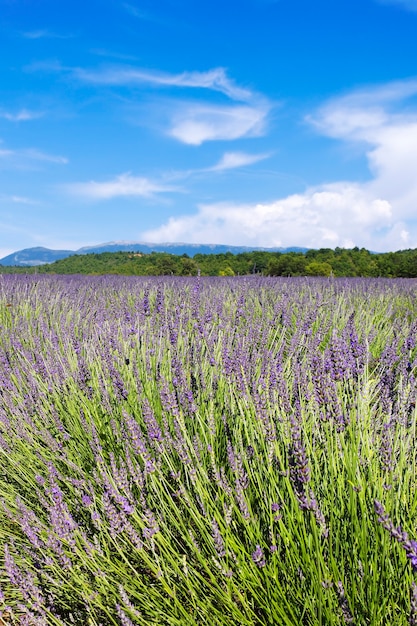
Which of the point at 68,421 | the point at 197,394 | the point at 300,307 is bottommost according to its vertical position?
the point at 68,421

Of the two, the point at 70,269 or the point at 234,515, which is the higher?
the point at 70,269

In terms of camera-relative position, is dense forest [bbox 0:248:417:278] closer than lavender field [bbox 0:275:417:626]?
No

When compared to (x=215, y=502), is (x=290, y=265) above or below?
above

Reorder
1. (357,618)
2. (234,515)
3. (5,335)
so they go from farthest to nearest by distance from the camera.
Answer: (5,335) < (234,515) < (357,618)

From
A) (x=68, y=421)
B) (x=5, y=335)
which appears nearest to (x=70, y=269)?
(x=5, y=335)

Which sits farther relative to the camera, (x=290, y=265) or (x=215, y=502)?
(x=290, y=265)

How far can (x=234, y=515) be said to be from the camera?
1348mm

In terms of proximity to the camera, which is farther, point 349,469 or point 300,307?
point 300,307

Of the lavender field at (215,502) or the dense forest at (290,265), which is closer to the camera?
the lavender field at (215,502)

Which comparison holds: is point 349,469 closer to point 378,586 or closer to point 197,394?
point 378,586

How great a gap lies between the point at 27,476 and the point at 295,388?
4.09 ft

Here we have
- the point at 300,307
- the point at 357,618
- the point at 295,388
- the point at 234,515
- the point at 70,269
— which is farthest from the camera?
the point at 70,269

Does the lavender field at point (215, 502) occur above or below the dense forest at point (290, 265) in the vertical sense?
below

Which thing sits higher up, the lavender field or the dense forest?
the dense forest
